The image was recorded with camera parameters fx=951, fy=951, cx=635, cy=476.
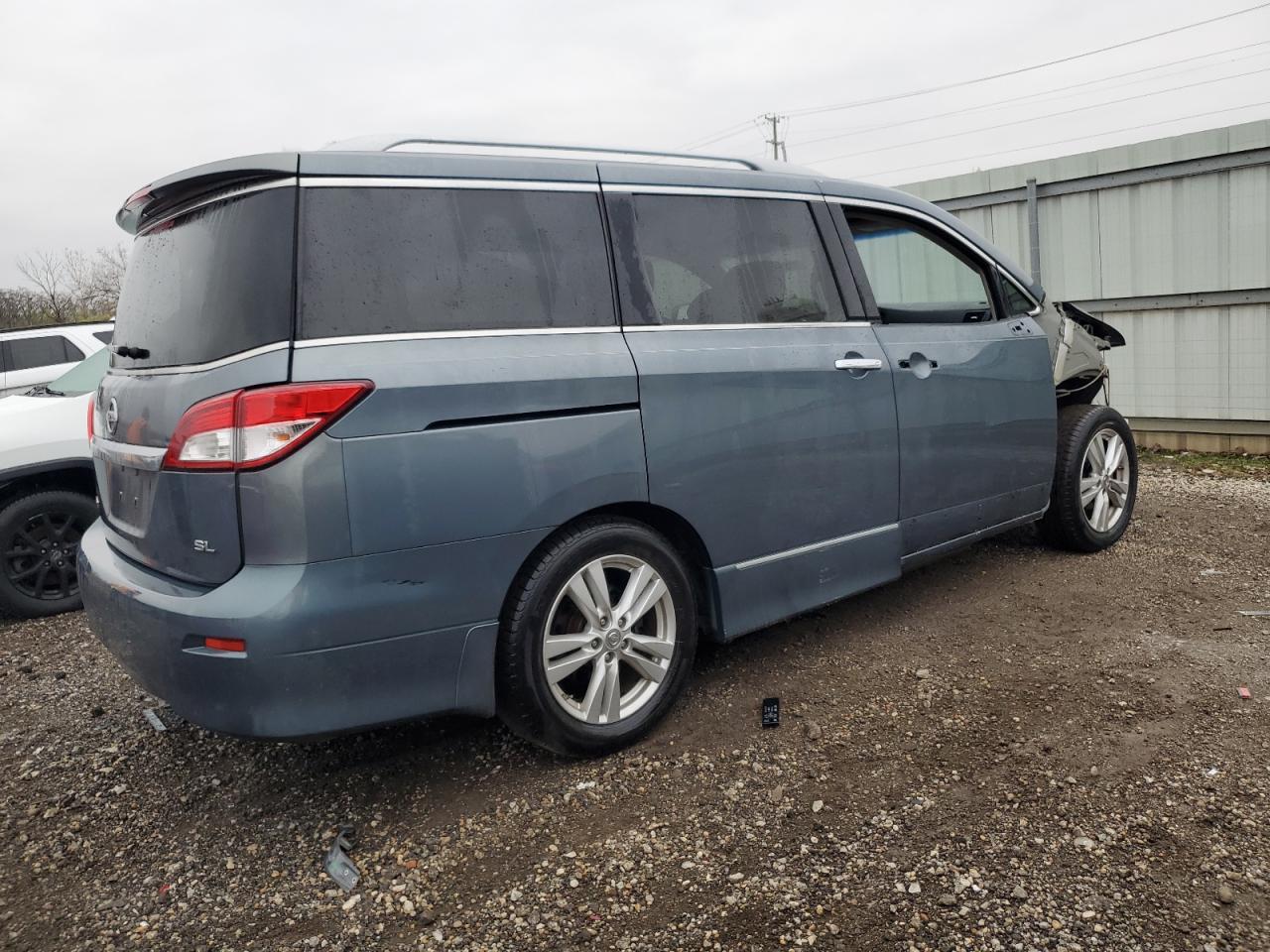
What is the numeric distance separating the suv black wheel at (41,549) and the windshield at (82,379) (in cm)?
73

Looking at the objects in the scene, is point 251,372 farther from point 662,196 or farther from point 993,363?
point 993,363

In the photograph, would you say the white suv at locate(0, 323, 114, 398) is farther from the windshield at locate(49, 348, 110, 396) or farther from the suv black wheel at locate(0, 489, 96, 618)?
the suv black wheel at locate(0, 489, 96, 618)

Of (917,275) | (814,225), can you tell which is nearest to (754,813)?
(814,225)

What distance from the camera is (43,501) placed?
5.46 meters

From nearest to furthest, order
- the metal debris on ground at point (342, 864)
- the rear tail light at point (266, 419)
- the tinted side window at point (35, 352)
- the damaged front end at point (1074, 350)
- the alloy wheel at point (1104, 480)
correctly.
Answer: the rear tail light at point (266, 419) → the metal debris on ground at point (342, 864) → the damaged front end at point (1074, 350) → the alloy wheel at point (1104, 480) → the tinted side window at point (35, 352)

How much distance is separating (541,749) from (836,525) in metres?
1.40

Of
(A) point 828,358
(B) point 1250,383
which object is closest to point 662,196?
(A) point 828,358

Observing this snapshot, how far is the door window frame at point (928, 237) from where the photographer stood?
393 cm

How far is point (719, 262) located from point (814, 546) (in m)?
1.13

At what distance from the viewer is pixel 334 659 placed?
2549 mm

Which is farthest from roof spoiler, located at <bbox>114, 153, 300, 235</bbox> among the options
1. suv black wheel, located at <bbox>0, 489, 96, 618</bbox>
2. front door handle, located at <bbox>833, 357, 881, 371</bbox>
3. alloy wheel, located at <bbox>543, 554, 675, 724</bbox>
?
suv black wheel, located at <bbox>0, 489, 96, 618</bbox>

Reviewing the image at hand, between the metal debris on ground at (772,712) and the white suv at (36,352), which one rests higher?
the white suv at (36,352)

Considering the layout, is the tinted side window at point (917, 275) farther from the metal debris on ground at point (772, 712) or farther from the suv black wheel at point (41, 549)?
the suv black wheel at point (41, 549)

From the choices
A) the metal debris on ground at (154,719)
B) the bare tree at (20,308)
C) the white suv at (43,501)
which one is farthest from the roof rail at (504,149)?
the bare tree at (20,308)
